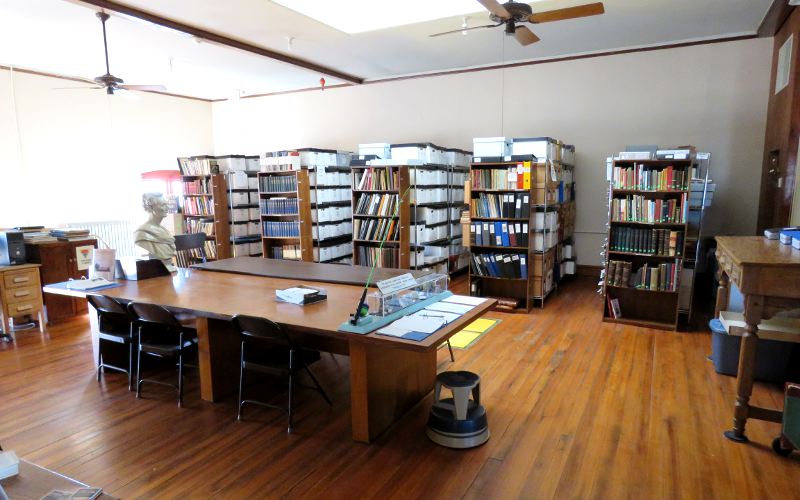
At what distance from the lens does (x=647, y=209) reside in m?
5.09

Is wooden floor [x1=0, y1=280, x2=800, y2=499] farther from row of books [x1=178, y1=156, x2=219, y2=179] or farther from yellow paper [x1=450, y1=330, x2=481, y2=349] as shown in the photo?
row of books [x1=178, y1=156, x2=219, y2=179]

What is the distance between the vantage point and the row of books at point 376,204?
6.61m

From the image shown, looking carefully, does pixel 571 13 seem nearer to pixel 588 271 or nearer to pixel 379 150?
pixel 379 150

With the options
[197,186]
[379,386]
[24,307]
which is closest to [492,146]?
[379,386]

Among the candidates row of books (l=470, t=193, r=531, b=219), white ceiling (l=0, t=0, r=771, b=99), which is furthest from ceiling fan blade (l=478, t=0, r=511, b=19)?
row of books (l=470, t=193, r=531, b=219)

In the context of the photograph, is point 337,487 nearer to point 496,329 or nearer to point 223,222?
point 496,329

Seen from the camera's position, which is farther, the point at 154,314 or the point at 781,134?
the point at 781,134

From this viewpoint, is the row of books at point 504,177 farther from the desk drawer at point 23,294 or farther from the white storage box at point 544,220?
the desk drawer at point 23,294

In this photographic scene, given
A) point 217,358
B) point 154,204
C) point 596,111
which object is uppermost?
point 596,111

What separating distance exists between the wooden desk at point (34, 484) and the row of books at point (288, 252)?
6.00 meters

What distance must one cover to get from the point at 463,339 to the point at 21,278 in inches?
195

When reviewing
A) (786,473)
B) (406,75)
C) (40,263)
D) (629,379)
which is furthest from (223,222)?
(786,473)

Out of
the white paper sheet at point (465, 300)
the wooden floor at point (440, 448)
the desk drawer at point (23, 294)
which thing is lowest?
the wooden floor at point (440, 448)

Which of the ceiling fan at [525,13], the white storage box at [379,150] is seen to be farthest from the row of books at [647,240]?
the white storage box at [379,150]
